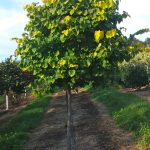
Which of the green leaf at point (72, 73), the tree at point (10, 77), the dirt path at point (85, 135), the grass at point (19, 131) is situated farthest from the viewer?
the tree at point (10, 77)

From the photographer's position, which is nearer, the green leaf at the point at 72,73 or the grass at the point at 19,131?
the green leaf at the point at 72,73

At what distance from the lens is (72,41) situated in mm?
9555

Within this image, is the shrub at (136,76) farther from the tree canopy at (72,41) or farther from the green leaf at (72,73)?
the green leaf at (72,73)

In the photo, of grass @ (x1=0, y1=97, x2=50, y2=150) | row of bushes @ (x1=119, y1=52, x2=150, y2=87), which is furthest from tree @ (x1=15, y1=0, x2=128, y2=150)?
row of bushes @ (x1=119, y1=52, x2=150, y2=87)

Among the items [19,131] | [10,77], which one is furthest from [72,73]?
[10,77]

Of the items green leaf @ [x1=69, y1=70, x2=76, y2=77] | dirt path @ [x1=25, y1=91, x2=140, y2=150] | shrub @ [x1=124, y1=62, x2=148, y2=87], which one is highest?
shrub @ [x1=124, y1=62, x2=148, y2=87]

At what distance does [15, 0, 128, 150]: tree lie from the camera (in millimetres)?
9203

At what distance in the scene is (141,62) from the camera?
124ft

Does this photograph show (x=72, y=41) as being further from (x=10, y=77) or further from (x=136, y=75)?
(x=136, y=75)

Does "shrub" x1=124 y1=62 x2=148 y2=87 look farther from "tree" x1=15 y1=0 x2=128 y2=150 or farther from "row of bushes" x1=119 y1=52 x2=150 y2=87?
"tree" x1=15 y1=0 x2=128 y2=150

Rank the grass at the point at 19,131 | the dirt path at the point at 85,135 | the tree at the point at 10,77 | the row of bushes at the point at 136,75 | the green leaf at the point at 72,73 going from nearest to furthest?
the green leaf at the point at 72,73
the dirt path at the point at 85,135
the grass at the point at 19,131
the tree at the point at 10,77
the row of bushes at the point at 136,75

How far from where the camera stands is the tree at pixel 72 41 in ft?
30.2

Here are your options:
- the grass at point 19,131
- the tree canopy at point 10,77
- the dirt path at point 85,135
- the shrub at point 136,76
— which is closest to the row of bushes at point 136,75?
the shrub at point 136,76

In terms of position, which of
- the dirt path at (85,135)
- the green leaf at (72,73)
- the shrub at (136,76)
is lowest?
the dirt path at (85,135)
